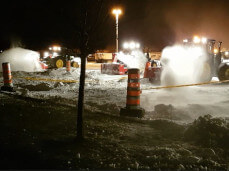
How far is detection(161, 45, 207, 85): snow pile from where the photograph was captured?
14240 millimetres

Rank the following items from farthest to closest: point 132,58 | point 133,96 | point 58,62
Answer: point 58,62
point 132,58
point 133,96

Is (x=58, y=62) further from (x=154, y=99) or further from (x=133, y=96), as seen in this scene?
(x=133, y=96)

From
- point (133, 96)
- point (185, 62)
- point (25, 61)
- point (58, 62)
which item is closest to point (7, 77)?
point (133, 96)

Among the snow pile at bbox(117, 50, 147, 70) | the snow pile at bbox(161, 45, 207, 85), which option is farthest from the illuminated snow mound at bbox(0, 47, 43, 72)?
the snow pile at bbox(161, 45, 207, 85)

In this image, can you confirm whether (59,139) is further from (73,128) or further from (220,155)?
(220,155)

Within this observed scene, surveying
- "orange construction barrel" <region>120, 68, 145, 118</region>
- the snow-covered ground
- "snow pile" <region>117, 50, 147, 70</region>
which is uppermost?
"snow pile" <region>117, 50, 147, 70</region>

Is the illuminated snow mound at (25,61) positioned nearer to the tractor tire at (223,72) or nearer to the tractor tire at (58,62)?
the tractor tire at (58,62)

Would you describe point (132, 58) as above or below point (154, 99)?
above

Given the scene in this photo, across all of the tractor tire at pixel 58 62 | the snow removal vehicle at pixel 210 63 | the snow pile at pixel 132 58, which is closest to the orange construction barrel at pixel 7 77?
the snow removal vehicle at pixel 210 63

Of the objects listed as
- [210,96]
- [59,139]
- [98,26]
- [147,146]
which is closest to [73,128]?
[59,139]

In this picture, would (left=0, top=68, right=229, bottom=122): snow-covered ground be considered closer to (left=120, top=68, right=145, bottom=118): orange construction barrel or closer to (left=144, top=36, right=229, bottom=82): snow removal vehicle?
(left=120, top=68, right=145, bottom=118): orange construction barrel

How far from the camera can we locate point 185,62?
14.6m

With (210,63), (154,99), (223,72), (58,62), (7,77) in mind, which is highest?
(210,63)

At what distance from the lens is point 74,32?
501cm
